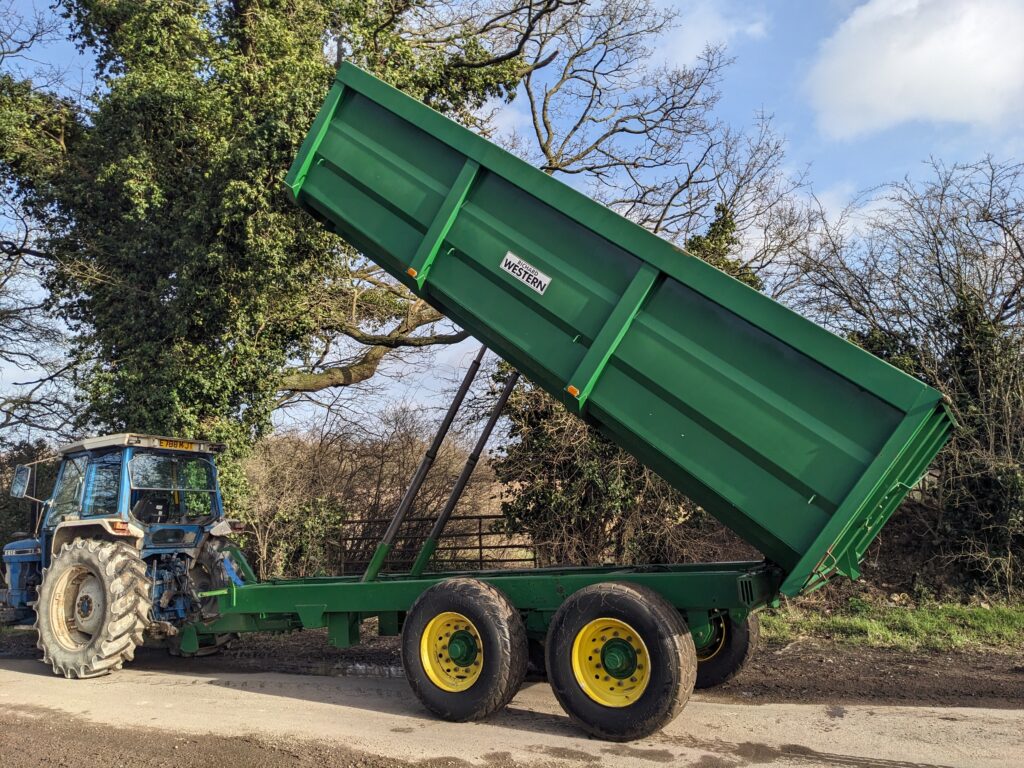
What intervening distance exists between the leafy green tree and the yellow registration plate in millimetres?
3840

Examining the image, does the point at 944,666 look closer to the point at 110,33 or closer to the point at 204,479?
the point at 204,479

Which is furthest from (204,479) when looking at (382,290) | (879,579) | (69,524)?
(879,579)

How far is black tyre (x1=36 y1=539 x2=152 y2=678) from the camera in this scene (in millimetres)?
7207

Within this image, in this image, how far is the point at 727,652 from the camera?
247 inches

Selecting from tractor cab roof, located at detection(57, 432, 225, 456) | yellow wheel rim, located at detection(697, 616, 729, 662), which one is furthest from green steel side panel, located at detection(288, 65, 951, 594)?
tractor cab roof, located at detection(57, 432, 225, 456)

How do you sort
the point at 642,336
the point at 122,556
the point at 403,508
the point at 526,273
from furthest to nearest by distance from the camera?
the point at 122,556, the point at 403,508, the point at 526,273, the point at 642,336

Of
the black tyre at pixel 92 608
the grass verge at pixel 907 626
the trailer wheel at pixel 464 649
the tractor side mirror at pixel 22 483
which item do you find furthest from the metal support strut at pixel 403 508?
the grass verge at pixel 907 626

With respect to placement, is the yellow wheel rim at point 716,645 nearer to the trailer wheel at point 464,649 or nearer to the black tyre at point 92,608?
the trailer wheel at point 464,649

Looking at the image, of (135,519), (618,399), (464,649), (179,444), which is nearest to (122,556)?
(135,519)

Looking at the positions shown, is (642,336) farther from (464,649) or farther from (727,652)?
(727,652)

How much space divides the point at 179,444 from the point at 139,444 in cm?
51

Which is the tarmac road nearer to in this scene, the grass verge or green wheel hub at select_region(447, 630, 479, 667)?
green wheel hub at select_region(447, 630, 479, 667)

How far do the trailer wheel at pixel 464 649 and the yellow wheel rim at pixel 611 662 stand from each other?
526mm

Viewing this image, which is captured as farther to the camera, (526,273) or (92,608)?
(92,608)
